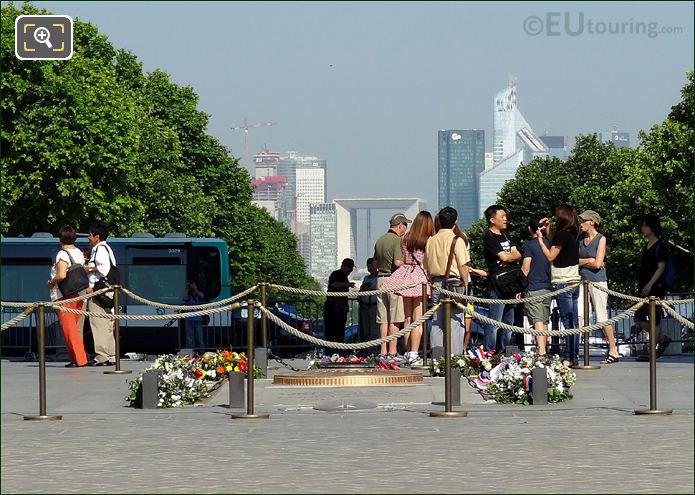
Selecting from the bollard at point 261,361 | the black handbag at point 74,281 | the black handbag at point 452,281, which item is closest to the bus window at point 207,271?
the black handbag at point 74,281

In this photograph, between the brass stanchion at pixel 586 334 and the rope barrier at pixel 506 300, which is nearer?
the rope barrier at pixel 506 300

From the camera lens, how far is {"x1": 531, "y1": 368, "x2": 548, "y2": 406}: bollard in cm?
1515

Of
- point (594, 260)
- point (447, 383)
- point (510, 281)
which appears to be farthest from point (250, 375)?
point (594, 260)

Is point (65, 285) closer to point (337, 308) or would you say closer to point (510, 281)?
point (337, 308)

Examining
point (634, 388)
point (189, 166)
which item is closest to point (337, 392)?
point (634, 388)

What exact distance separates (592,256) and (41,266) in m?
16.7

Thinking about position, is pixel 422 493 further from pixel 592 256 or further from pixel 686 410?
pixel 592 256

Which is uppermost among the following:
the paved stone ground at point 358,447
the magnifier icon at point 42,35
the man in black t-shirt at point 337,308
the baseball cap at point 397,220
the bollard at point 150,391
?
the magnifier icon at point 42,35

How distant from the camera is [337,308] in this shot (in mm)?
25812

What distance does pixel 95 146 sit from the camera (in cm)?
5269

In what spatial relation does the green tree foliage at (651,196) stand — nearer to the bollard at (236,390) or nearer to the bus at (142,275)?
the bus at (142,275)

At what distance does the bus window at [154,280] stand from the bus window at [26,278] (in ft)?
7.11

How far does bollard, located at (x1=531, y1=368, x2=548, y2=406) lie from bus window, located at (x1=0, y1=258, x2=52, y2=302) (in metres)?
20.5

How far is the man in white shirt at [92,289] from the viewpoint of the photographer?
2236 cm
